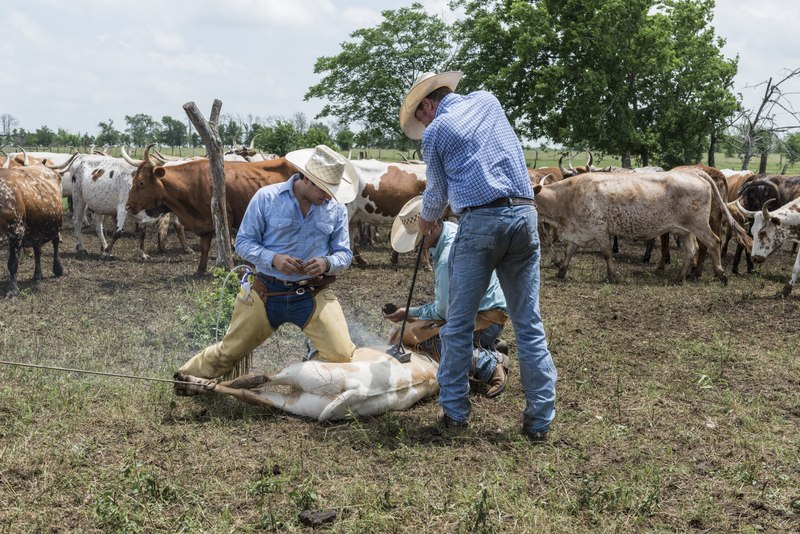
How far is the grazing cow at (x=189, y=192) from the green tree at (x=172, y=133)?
83.4 m

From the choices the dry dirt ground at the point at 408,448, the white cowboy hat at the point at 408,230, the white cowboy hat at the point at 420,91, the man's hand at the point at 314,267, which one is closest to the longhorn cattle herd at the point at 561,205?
the dry dirt ground at the point at 408,448

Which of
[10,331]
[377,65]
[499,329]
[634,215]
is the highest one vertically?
[377,65]

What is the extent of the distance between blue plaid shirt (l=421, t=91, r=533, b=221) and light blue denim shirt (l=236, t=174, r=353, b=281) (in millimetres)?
923

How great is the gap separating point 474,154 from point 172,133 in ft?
307

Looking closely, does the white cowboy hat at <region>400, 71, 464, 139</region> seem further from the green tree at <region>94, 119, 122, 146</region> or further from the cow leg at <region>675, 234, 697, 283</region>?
the green tree at <region>94, 119, 122, 146</region>

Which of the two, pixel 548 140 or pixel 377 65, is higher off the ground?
pixel 377 65

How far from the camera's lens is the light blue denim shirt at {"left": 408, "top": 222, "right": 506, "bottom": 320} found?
5062mm

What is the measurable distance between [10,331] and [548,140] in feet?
83.9

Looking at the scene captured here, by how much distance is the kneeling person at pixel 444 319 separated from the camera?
204 inches

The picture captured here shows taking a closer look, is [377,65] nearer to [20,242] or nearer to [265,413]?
[20,242]

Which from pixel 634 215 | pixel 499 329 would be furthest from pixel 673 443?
pixel 634 215

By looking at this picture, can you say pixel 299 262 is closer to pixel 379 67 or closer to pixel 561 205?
pixel 561 205

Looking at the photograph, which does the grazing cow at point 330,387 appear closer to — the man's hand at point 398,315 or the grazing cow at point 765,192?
the man's hand at point 398,315

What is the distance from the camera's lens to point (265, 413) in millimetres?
4770
